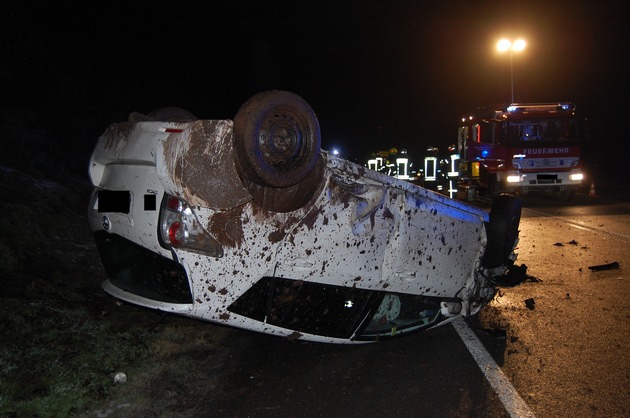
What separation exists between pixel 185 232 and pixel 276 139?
733 millimetres

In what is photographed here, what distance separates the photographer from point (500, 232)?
4.63m

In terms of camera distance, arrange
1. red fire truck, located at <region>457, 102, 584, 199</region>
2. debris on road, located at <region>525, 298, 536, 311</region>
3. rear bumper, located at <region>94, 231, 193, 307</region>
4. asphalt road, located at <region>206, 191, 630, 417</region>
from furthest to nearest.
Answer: red fire truck, located at <region>457, 102, 584, 199</region>
debris on road, located at <region>525, 298, 536, 311</region>
asphalt road, located at <region>206, 191, 630, 417</region>
rear bumper, located at <region>94, 231, 193, 307</region>

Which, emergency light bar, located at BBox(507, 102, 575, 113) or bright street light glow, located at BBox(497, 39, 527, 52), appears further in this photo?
bright street light glow, located at BBox(497, 39, 527, 52)

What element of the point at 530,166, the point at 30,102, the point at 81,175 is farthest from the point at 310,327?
the point at 530,166

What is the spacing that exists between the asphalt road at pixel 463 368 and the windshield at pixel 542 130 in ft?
34.6

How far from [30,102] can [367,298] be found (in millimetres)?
11206

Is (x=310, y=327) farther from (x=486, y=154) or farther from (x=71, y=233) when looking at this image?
(x=486, y=154)

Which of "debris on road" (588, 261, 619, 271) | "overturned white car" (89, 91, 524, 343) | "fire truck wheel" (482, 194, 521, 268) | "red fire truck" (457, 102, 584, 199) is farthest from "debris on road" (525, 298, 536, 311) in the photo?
"red fire truck" (457, 102, 584, 199)

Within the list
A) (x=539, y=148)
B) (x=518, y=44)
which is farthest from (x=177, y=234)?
(x=518, y=44)

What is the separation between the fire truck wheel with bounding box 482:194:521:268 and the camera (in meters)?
4.62

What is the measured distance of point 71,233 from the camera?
6.99 m

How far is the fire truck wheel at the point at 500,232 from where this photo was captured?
4.62m

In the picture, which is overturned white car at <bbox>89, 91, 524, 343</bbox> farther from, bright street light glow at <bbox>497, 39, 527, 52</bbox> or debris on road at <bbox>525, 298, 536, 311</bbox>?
bright street light glow at <bbox>497, 39, 527, 52</bbox>

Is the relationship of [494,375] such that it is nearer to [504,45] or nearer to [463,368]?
[463,368]
